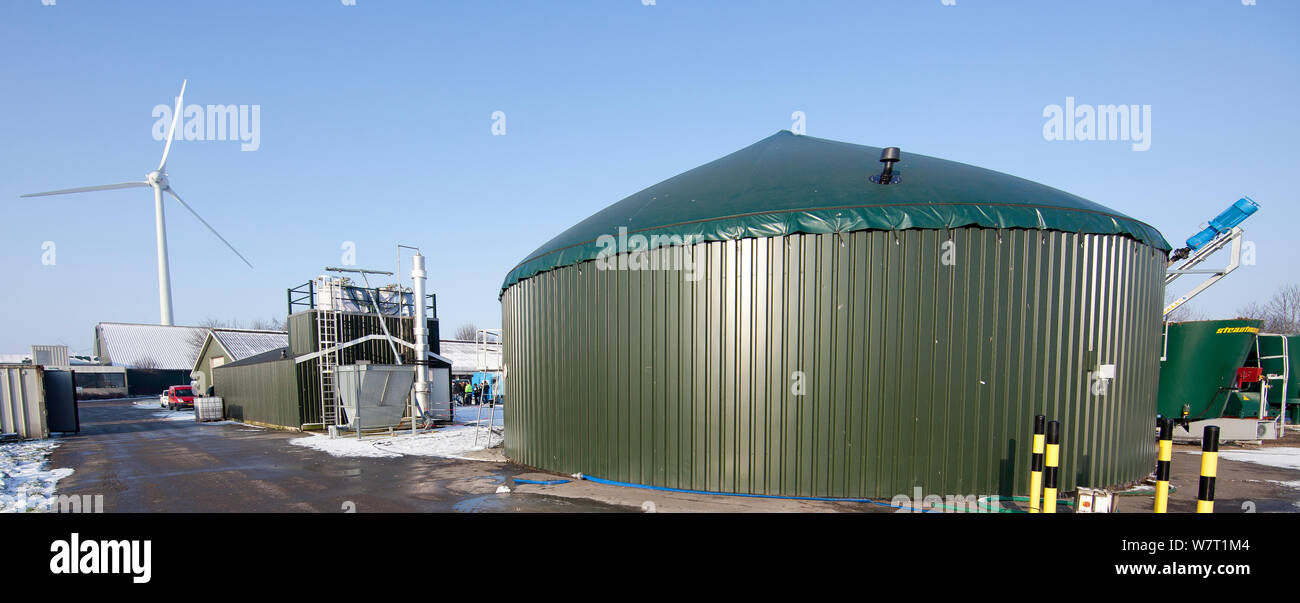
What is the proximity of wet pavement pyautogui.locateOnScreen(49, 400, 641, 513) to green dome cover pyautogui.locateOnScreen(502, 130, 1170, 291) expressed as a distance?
3.94 m

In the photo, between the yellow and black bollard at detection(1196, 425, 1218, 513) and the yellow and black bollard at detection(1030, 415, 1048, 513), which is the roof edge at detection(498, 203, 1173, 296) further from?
the yellow and black bollard at detection(1196, 425, 1218, 513)

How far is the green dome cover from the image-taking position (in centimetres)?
694

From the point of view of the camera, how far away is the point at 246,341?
123ft

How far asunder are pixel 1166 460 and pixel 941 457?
231cm

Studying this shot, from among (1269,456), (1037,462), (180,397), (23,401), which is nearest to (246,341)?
(180,397)

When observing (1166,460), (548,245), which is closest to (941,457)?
(1166,460)

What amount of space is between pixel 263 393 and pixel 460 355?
22106 millimetres

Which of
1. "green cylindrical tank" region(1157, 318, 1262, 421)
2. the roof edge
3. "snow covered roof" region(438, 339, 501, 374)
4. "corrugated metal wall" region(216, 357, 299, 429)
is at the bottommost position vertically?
"snow covered roof" region(438, 339, 501, 374)

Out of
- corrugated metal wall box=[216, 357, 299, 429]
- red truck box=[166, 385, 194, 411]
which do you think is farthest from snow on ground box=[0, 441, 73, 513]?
red truck box=[166, 385, 194, 411]

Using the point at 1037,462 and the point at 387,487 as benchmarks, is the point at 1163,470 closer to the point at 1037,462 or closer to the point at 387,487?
the point at 1037,462

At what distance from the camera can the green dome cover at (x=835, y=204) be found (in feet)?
22.8
